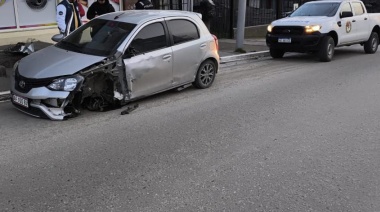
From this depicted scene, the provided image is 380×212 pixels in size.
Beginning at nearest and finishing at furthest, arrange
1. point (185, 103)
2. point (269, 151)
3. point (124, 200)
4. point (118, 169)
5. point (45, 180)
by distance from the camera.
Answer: point (124, 200) → point (45, 180) → point (118, 169) → point (269, 151) → point (185, 103)

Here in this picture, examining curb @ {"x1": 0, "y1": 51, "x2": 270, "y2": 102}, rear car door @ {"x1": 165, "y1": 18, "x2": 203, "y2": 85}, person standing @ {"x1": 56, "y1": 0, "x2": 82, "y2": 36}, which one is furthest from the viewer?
curb @ {"x1": 0, "y1": 51, "x2": 270, "y2": 102}

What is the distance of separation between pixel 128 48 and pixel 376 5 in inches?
1048

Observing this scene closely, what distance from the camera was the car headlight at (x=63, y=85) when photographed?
5789mm

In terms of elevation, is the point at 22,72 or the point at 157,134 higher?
the point at 22,72

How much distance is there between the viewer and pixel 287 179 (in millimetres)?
4215

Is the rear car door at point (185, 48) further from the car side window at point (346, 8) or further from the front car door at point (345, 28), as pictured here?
the car side window at point (346, 8)

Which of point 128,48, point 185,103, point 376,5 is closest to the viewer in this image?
point 128,48

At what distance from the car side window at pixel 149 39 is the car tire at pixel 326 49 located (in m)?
6.26

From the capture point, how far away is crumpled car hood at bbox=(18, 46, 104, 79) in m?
5.90

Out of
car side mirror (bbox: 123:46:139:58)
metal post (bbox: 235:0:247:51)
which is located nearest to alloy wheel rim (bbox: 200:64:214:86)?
car side mirror (bbox: 123:46:139:58)

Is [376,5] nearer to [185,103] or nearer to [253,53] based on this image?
[253,53]

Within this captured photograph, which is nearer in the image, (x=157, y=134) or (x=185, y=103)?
(x=157, y=134)

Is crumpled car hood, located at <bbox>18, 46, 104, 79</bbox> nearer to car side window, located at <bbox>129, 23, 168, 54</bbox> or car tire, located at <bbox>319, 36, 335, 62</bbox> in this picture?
car side window, located at <bbox>129, 23, 168, 54</bbox>

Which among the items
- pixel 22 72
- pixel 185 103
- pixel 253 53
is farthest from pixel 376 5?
pixel 22 72
